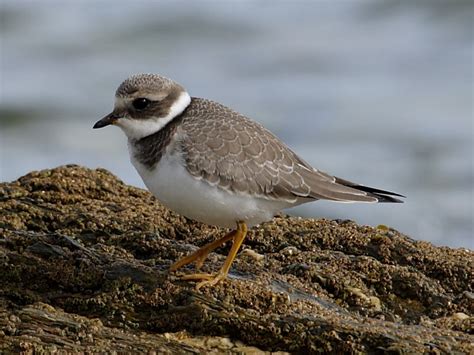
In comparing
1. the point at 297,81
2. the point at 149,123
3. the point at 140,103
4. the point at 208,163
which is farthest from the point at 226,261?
the point at 297,81

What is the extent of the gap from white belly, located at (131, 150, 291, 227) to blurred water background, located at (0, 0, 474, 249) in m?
6.38

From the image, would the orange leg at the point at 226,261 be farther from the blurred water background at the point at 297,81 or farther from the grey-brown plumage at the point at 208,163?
the blurred water background at the point at 297,81

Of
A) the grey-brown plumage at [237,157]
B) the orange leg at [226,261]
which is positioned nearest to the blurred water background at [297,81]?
the grey-brown plumage at [237,157]

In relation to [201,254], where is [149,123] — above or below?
above

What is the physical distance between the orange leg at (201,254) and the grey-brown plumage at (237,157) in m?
0.43

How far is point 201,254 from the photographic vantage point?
598 cm

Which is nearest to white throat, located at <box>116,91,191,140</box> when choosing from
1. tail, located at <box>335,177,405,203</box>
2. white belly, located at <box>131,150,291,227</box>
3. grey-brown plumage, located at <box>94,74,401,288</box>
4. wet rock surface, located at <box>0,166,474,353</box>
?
grey-brown plumage, located at <box>94,74,401,288</box>

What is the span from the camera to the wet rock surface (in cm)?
491

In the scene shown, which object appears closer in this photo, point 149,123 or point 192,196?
point 192,196

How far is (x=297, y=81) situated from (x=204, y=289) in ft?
40.0

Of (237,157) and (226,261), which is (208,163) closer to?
(237,157)

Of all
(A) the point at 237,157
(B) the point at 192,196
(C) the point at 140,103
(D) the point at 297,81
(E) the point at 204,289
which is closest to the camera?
(E) the point at 204,289

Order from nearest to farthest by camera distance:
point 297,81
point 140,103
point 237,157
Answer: point 237,157
point 140,103
point 297,81

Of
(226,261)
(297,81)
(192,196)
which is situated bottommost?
(226,261)
